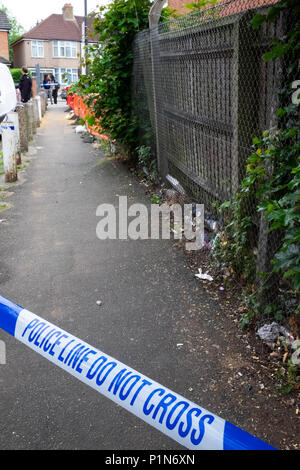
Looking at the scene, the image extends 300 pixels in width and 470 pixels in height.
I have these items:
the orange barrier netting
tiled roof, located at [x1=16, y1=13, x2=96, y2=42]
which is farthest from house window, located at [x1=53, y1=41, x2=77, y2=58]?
the orange barrier netting

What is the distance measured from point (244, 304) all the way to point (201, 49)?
291 centimetres

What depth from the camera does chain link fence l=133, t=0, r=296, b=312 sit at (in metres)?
3.74

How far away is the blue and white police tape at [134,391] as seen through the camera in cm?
158

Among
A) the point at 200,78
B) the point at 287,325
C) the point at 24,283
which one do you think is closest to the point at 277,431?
the point at 287,325

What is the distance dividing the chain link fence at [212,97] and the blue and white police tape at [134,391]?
6.47 ft

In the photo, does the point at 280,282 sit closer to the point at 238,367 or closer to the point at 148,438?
the point at 238,367

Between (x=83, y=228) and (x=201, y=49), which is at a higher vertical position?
(x=201, y=49)

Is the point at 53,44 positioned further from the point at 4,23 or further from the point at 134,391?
the point at 134,391

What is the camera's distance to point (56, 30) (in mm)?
68125

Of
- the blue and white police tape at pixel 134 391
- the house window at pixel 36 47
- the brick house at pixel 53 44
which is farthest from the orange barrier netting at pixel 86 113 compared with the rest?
the house window at pixel 36 47

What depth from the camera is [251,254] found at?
13.0ft

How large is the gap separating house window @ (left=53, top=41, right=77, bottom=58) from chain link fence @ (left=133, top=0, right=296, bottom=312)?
216 feet

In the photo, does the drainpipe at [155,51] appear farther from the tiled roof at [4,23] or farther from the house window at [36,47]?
the house window at [36,47]

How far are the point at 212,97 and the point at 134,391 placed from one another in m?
3.78
